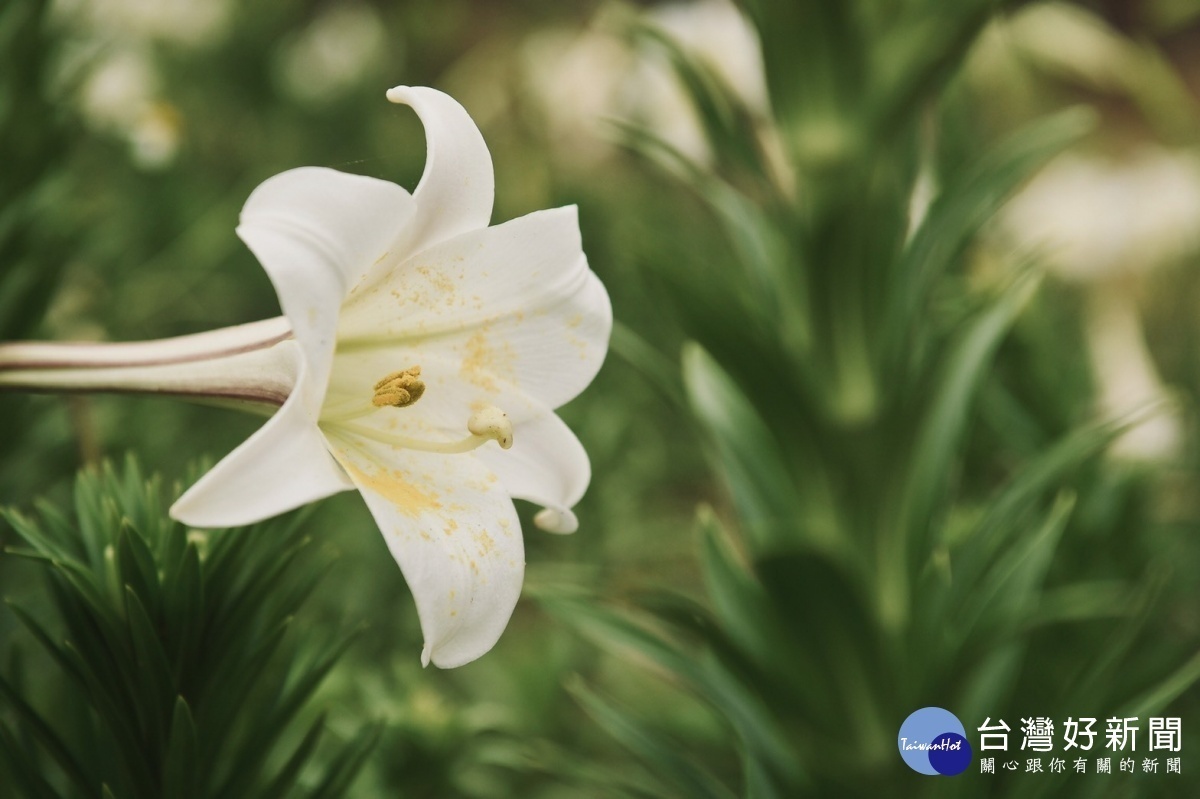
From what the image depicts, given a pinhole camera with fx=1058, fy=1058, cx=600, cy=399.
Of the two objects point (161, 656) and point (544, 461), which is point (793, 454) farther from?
point (161, 656)

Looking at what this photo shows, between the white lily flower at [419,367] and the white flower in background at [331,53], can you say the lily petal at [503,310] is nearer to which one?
the white lily flower at [419,367]

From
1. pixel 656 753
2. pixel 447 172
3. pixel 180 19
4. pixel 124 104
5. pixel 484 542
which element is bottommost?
pixel 656 753

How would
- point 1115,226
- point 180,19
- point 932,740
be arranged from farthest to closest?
point 180,19 → point 1115,226 → point 932,740

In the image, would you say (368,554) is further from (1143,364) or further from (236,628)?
(1143,364)

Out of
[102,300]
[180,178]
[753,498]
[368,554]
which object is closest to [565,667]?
[368,554]

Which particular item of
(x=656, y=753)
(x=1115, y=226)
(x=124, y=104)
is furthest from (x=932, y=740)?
(x=1115, y=226)

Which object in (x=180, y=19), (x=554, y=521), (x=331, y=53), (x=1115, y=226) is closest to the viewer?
(x=554, y=521)

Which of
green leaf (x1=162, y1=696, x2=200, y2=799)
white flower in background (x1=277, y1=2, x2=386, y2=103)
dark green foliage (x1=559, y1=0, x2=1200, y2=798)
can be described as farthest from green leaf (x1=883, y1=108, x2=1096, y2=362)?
white flower in background (x1=277, y1=2, x2=386, y2=103)
